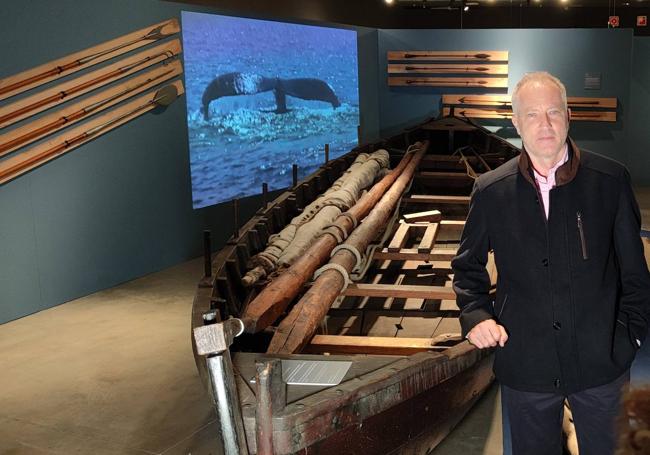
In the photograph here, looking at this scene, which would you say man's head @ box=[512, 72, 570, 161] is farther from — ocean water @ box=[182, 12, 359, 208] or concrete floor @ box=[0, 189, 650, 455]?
ocean water @ box=[182, 12, 359, 208]

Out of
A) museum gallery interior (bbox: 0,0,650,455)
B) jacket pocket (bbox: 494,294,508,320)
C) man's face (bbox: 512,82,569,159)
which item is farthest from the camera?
museum gallery interior (bbox: 0,0,650,455)

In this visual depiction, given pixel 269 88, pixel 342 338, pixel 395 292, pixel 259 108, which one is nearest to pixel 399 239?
pixel 395 292

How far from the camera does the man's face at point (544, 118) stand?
6.08ft

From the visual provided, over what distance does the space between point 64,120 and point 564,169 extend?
181 inches

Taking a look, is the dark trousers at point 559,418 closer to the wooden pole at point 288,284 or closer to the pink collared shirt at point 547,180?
the pink collared shirt at point 547,180

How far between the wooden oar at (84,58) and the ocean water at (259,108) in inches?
16.5

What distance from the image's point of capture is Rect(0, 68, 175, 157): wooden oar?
5230 mm

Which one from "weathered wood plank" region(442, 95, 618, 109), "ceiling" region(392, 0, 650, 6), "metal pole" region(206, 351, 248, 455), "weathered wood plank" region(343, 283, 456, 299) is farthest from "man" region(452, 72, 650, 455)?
"ceiling" region(392, 0, 650, 6)

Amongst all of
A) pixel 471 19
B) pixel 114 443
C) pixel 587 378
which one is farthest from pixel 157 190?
pixel 471 19

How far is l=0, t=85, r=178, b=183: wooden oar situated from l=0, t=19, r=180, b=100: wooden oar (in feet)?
1.52

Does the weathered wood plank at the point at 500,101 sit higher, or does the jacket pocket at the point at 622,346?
the weathered wood plank at the point at 500,101

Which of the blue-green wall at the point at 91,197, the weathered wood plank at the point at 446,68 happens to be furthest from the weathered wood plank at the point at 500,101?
the blue-green wall at the point at 91,197

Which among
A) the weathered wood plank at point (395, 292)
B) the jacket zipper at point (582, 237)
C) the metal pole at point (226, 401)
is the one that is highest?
the jacket zipper at point (582, 237)

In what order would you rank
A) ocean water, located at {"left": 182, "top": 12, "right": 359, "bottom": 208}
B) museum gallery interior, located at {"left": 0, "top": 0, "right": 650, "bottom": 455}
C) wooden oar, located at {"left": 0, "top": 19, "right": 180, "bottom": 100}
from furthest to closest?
1. ocean water, located at {"left": 182, "top": 12, "right": 359, "bottom": 208}
2. wooden oar, located at {"left": 0, "top": 19, "right": 180, "bottom": 100}
3. museum gallery interior, located at {"left": 0, "top": 0, "right": 650, "bottom": 455}
